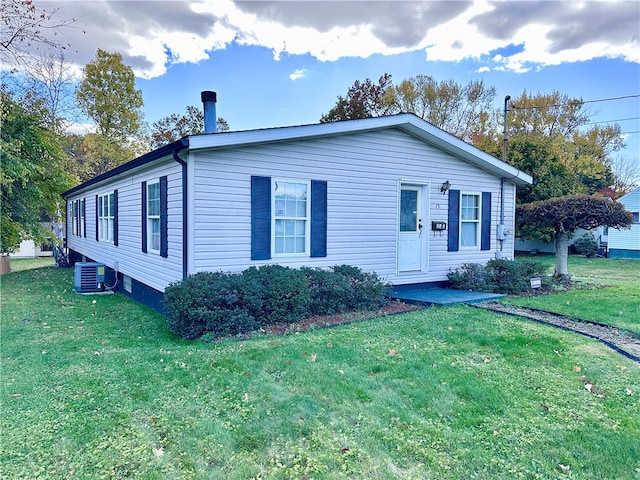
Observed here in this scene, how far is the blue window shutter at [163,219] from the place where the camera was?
695 cm

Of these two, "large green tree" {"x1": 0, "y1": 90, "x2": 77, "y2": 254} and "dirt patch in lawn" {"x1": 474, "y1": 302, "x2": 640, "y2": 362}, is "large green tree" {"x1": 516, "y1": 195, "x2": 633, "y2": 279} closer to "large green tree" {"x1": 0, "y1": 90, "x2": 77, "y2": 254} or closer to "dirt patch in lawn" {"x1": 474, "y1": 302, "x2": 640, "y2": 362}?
"dirt patch in lawn" {"x1": 474, "y1": 302, "x2": 640, "y2": 362}

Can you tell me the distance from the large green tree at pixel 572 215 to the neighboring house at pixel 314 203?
0.93 m

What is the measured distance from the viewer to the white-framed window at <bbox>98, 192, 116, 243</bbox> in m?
10.6

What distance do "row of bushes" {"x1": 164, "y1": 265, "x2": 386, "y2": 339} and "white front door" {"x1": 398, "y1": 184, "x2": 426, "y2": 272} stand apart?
172 cm

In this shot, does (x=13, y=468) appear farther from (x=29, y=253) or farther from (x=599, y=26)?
(x=29, y=253)

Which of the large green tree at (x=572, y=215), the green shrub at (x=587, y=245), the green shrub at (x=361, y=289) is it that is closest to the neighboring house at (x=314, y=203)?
the green shrub at (x=361, y=289)

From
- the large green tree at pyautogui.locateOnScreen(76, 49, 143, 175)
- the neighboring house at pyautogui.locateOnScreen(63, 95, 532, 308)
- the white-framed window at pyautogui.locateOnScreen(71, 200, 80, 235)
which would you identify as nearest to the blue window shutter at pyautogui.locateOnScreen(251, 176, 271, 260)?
the neighboring house at pyautogui.locateOnScreen(63, 95, 532, 308)

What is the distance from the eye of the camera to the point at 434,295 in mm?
7957

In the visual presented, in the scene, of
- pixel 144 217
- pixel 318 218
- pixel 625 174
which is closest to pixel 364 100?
pixel 318 218

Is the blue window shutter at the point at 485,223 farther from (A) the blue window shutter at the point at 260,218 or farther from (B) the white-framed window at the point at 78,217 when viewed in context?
(B) the white-framed window at the point at 78,217

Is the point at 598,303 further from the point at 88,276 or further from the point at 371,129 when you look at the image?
the point at 88,276

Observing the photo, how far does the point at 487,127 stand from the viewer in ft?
84.4

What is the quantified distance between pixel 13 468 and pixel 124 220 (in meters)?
7.70

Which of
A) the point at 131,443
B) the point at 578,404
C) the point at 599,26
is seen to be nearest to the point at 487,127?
the point at 599,26
